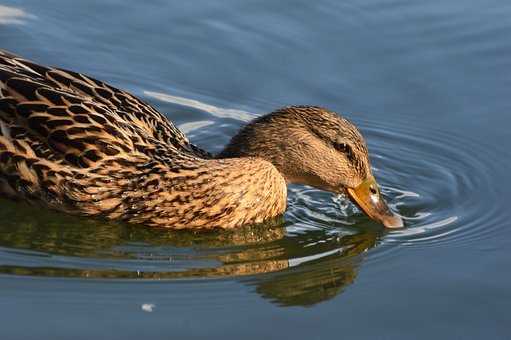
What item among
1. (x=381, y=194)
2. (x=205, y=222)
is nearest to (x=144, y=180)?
(x=205, y=222)

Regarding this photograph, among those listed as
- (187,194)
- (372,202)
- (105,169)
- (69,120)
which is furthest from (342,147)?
(69,120)

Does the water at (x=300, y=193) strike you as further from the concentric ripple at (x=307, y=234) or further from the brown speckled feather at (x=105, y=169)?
the brown speckled feather at (x=105, y=169)

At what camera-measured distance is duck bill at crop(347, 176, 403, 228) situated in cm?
926

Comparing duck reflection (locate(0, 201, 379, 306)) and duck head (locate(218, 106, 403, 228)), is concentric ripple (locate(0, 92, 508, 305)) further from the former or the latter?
duck head (locate(218, 106, 403, 228))

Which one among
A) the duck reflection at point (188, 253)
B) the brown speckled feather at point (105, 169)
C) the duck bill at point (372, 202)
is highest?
the brown speckled feather at point (105, 169)

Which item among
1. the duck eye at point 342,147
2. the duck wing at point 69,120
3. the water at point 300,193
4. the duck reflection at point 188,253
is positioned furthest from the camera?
the duck eye at point 342,147

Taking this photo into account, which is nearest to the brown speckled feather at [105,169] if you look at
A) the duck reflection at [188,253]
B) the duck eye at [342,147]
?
the duck reflection at [188,253]

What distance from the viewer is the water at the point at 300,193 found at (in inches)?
298

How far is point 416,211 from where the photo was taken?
950cm

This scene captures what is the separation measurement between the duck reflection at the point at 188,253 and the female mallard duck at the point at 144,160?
0.15 meters

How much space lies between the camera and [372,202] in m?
9.33

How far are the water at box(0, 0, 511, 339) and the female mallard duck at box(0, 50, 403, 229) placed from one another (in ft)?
0.51

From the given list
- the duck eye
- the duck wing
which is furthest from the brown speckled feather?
the duck eye

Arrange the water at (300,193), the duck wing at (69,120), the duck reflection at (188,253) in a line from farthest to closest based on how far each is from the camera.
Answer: the duck wing at (69,120) → the duck reflection at (188,253) → the water at (300,193)
